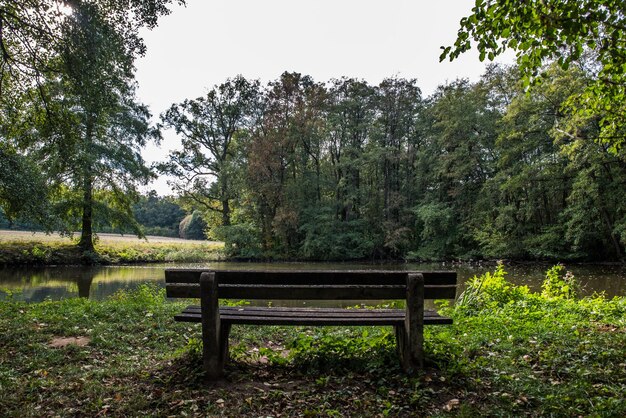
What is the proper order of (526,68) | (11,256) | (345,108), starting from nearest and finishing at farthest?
(526,68) < (11,256) < (345,108)

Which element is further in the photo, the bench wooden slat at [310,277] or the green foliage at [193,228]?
the green foliage at [193,228]

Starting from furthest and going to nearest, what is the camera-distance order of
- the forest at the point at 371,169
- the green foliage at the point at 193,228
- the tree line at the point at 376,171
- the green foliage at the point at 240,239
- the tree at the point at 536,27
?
the green foliage at the point at 193,228 → the green foliage at the point at 240,239 → the tree line at the point at 376,171 → the forest at the point at 371,169 → the tree at the point at 536,27

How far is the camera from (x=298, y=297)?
367cm

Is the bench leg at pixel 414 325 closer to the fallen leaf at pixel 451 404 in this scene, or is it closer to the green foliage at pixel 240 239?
the fallen leaf at pixel 451 404

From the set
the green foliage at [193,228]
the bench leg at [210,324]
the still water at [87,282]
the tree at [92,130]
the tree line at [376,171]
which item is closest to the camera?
the bench leg at [210,324]

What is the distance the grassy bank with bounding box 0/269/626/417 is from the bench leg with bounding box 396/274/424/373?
0.40ft

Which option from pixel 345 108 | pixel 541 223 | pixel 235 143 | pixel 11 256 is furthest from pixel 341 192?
pixel 11 256

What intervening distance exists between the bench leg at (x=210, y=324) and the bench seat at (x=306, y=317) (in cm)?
15

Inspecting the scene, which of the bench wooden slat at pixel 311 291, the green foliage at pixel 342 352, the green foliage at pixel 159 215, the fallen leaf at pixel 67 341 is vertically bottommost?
the fallen leaf at pixel 67 341

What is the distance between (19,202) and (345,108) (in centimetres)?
2585

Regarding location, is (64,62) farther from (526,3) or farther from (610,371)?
(610,371)

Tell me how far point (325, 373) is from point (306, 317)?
2.03ft

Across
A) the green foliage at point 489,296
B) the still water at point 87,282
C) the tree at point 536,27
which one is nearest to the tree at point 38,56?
the still water at point 87,282

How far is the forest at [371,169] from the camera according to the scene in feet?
67.4
